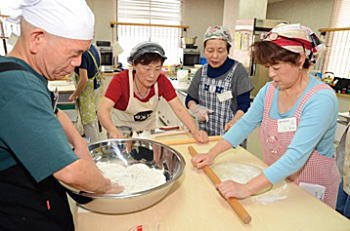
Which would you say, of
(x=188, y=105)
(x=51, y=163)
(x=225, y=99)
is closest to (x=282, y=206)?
(x=51, y=163)

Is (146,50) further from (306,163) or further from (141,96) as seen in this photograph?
(306,163)

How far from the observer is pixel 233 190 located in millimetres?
823

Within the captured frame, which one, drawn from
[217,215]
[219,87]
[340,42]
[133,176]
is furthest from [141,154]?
[340,42]

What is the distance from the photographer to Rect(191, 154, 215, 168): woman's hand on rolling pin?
1.03 meters

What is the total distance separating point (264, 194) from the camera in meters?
0.87

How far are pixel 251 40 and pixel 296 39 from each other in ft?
8.15

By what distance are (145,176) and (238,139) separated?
19.2 inches

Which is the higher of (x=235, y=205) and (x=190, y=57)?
(x=190, y=57)

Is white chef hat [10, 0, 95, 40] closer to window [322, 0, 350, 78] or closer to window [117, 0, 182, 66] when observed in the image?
window [322, 0, 350, 78]

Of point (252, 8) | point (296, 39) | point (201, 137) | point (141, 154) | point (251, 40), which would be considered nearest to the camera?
point (296, 39)

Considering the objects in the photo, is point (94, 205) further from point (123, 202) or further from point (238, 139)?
point (238, 139)

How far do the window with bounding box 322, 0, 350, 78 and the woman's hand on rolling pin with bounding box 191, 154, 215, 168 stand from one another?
449 cm

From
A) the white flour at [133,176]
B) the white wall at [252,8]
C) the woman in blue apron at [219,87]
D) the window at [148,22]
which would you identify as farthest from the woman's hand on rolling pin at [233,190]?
the window at [148,22]

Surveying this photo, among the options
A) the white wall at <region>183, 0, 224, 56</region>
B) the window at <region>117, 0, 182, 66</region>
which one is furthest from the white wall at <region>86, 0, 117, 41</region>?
the white wall at <region>183, 0, 224, 56</region>
